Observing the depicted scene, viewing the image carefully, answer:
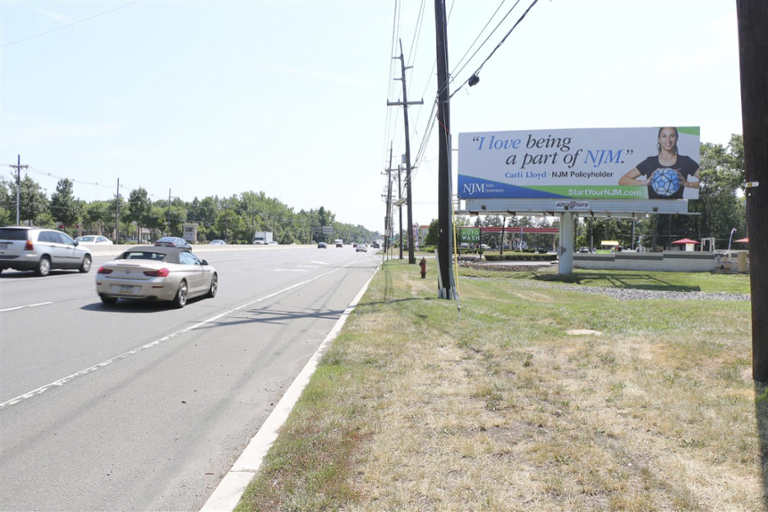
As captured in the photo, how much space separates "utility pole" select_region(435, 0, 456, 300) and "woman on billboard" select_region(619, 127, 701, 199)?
2150 cm

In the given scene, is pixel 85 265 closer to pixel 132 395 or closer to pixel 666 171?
pixel 132 395

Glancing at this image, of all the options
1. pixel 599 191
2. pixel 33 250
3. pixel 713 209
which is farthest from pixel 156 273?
pixel 713 209

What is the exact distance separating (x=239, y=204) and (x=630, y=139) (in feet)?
427

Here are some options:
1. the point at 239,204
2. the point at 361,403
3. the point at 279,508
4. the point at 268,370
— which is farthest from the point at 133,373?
the point at 239,204

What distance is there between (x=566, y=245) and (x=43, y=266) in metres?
26.7

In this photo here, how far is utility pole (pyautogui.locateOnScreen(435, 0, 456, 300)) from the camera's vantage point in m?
14.6

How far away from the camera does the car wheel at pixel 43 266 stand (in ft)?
61.0

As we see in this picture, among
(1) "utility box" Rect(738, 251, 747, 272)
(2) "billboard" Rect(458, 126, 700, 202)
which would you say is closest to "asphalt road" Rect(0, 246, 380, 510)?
(2) "billboard" Rect(458, 126, 700, 202)

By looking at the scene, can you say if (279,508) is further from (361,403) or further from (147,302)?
(147,302)

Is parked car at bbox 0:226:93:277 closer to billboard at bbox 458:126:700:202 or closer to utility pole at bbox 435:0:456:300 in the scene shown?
utility pole at bbox 435:0:456:300

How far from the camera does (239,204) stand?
489ft

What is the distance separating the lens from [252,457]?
4.14 metres

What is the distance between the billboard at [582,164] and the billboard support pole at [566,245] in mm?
1516

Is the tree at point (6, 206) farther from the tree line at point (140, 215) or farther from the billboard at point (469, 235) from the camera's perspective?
the billboard at point (469, 235)
